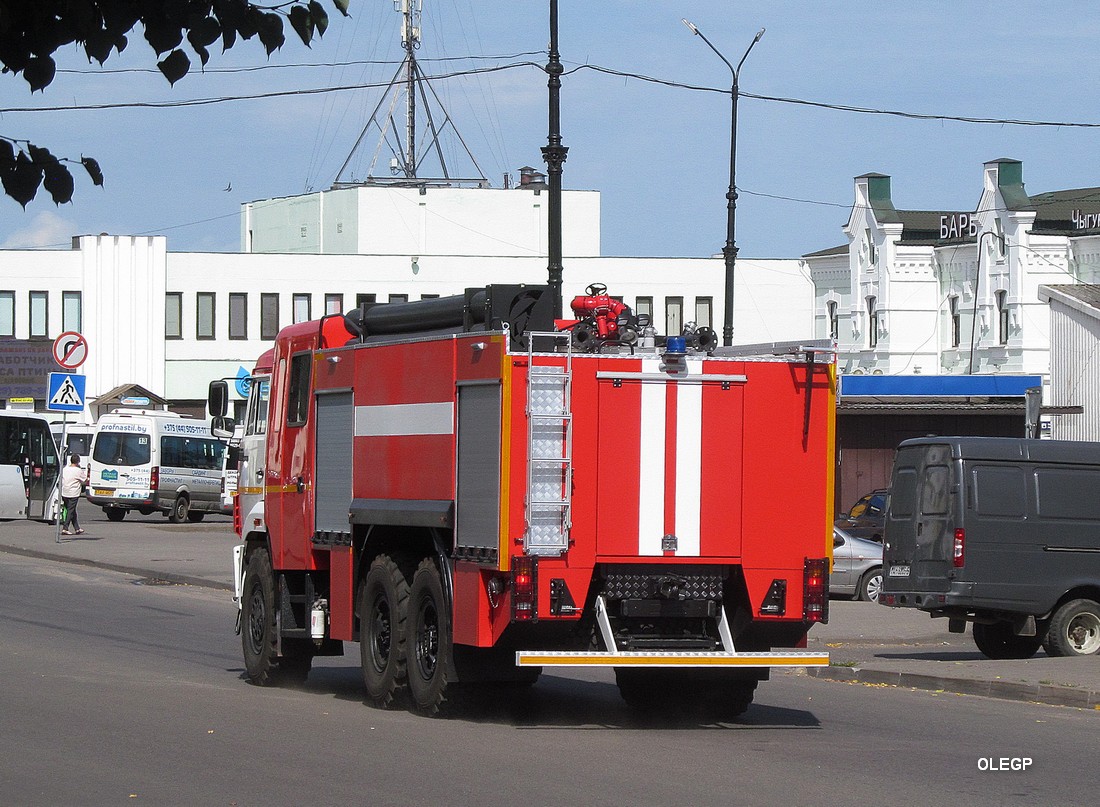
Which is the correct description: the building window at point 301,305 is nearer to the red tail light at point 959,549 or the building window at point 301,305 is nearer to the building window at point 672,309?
the building window at point 672,309

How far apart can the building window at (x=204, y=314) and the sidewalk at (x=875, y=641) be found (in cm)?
3488

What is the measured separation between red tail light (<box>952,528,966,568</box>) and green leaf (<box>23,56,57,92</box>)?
13.0 m

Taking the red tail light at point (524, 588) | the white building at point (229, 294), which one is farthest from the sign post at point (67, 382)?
the white building at point (229, 294)

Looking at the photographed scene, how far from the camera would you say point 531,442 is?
1091 centimetres

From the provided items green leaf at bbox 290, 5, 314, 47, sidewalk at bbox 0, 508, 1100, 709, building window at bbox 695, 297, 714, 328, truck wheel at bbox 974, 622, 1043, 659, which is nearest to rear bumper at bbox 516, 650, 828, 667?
sidewalk at bbox 0, 508, 1100, 709

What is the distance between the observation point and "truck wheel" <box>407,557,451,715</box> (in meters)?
→ 11.6

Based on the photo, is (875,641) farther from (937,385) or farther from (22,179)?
(937,385)

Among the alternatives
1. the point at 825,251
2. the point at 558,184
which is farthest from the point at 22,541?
the point at 825,251

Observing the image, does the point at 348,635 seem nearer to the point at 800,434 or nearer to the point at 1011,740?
the point at 800,434

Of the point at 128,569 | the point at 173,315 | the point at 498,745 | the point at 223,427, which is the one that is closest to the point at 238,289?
the point at 173,315

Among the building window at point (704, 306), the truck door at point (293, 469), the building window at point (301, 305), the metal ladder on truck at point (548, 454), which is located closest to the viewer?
the metal ladder on truck at point (548, 454)

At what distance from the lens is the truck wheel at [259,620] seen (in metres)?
14.2

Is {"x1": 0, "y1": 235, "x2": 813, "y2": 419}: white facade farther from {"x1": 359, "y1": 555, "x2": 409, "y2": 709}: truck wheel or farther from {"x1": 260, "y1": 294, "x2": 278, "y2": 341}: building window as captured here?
{"x1": 359, "y1": 555, "x2": 409, "y2": 709}: truck wheel

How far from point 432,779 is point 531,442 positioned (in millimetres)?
2559
